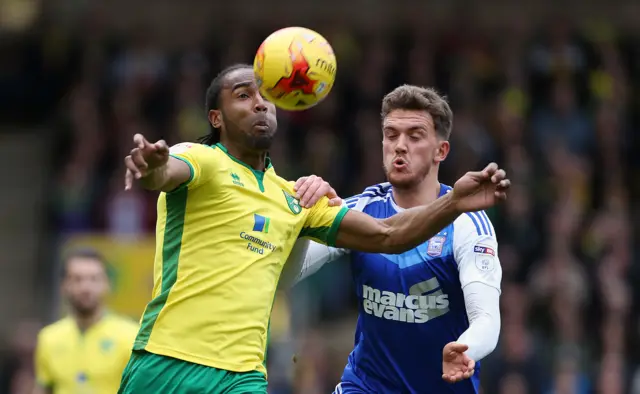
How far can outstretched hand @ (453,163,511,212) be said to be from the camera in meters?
6.22

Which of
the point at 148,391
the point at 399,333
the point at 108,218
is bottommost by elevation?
the point at 148,391

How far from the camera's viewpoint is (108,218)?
16031mm

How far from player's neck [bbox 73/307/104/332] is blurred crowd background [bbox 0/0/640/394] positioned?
153 inches

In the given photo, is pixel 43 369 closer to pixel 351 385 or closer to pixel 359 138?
pixel 351 385

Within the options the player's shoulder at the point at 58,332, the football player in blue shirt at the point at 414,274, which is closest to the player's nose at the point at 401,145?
the football player in blue shirt at the point at 414,274

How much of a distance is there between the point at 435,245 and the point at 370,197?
2.09 ft

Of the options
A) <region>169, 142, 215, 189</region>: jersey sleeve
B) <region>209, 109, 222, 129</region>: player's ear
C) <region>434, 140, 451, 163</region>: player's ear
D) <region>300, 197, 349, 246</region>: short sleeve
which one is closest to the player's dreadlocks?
<region>209, 109, 222, 129</region>: player's ear

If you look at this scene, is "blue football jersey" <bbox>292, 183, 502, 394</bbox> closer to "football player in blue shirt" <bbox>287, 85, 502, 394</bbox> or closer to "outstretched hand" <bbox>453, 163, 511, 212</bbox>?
"football player in blue shirt" <bbox>287, 85, 502, 394</bbox>

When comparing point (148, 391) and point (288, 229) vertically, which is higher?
point (288, 229)

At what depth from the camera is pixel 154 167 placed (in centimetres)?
587

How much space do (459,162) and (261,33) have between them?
4.96 m

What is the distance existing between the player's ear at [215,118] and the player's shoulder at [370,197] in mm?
1128

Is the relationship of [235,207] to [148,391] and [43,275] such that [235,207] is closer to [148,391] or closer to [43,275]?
[148,391]

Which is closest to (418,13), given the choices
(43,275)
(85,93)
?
(85,93)
